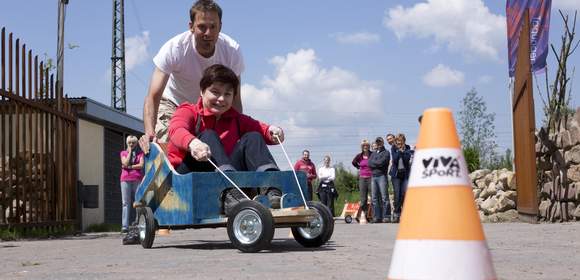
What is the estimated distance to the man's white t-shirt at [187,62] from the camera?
7129 millimetres

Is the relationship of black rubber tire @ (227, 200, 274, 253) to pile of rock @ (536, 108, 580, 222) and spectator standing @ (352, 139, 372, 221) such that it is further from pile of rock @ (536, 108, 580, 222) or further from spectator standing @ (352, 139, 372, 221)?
spectator standing @ (352, 139, 372, 221)

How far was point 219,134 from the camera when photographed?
710cm

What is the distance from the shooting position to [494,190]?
15320 mm

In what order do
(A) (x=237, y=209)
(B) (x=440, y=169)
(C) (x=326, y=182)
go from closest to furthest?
1. (B) (x=440, y=169)
2. (A) (x=237, y=209)
3. (C) (x=326, y=182)

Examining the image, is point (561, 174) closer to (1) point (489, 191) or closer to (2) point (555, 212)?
(2) point (555, 212)

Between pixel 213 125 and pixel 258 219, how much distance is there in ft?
4.07

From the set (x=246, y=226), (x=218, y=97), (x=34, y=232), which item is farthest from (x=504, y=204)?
(x=246, y=226)

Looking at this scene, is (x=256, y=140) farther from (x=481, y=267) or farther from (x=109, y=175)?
(x=109, y=175)

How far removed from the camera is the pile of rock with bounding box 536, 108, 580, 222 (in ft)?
39.0

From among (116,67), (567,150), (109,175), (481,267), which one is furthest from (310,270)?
(116,67)

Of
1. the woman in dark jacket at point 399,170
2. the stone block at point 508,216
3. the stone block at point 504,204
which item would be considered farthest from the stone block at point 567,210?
the woman in dark jacket at point 399,170

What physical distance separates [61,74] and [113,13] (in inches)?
907

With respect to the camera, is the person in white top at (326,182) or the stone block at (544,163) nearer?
the stone block at (544,163)

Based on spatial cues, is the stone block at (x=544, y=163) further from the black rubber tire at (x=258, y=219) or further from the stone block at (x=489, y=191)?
the black rubber tire at (x=258, y=219)
